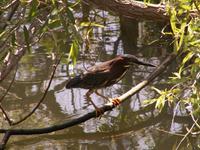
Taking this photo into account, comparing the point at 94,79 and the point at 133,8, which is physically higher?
the point at 133,8

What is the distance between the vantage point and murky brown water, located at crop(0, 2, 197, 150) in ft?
13.5

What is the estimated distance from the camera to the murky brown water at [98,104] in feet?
13.5

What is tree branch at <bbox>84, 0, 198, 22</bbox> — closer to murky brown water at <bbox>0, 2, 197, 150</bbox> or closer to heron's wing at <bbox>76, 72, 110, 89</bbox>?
A: murky brown water at <bbox>0, 2, 197, 150</bbox>

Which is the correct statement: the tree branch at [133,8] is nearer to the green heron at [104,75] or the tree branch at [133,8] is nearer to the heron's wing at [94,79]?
the green heron at [104,75]

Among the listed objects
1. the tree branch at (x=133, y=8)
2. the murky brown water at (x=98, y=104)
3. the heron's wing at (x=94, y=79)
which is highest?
the tree branch at (x=133, y=8)

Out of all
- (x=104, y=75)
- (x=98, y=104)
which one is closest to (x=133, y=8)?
(x=104, y=75)

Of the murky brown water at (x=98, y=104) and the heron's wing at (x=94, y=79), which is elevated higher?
the heron's wing at (x=94, y=79)

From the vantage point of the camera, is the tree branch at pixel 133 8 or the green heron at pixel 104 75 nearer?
the green heron at pixel 104 75

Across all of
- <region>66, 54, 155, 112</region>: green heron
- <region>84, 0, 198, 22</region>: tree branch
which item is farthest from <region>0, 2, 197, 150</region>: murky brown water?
<region>66, 54, 155, 112</region>: green heron

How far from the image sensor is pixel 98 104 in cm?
468

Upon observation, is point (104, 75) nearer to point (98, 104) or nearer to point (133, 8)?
point (133, 8)

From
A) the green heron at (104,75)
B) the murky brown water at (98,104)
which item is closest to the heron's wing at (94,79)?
the green heron at (104,75)

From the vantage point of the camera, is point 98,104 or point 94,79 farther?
point 98,104

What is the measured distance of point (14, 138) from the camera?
13.6 feet
